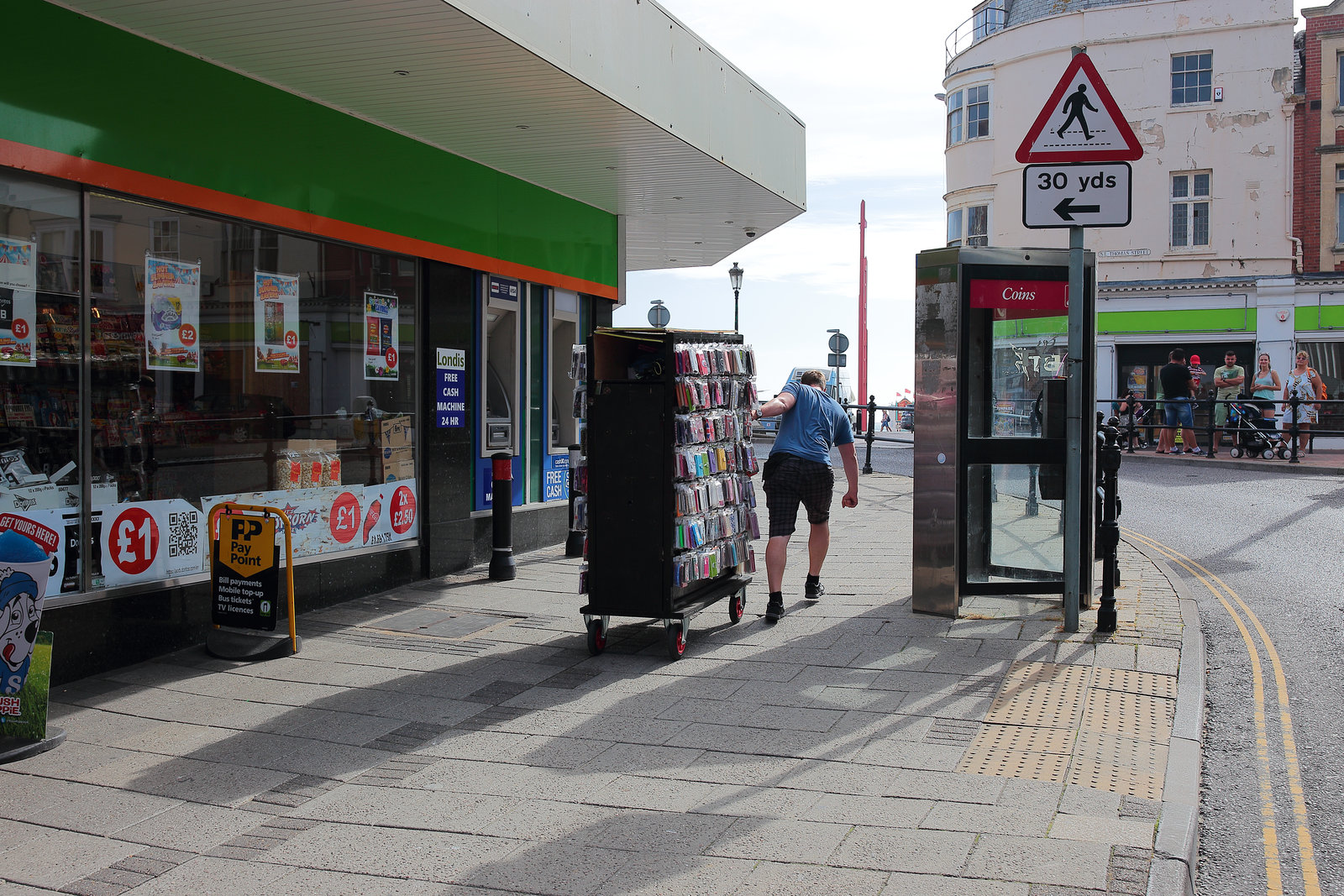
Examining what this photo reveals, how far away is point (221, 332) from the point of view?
7727 millimetres

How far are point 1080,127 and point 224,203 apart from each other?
578 cm

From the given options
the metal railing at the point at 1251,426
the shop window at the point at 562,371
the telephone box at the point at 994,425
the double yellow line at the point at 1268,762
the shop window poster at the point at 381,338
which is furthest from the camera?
the metal railing at the point at 1251,426

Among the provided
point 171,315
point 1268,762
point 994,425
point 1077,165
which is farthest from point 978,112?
point 1268,762

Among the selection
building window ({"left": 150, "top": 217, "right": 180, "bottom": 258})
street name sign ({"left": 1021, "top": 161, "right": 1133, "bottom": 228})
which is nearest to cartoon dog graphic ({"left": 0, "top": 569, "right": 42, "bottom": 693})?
building window ({"left": 150, "top": 217, "right": 180, "bottom": 258})

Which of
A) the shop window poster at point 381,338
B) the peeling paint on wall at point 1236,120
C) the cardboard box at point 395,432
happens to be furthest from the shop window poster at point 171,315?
the peeling paint on wall at point 1236,120

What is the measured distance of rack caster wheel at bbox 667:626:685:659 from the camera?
6965mm

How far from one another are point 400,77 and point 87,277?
2541 mm

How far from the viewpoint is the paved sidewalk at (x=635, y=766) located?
3.93 meters

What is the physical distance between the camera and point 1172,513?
14070 mm

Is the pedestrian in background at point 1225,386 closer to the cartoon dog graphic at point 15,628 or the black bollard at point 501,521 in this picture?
the black bollard at point 501,521

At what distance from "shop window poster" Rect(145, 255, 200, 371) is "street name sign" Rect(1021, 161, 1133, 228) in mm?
5588

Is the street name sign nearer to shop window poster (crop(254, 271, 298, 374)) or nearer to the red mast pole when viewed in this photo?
shop window poster (crop(254, 271, 298, 374))

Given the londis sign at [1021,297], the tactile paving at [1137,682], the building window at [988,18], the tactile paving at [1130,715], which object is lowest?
the tactile paving at [1130,715]

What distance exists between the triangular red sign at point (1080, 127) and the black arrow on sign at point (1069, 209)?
0.28 m
